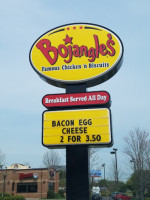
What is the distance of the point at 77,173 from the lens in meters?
9.48

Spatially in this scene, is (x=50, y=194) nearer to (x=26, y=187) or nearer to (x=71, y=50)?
(x=26, y=187)

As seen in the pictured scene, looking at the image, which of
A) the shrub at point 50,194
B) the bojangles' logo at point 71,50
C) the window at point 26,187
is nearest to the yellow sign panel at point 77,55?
the bojangles' logo at point 71,50

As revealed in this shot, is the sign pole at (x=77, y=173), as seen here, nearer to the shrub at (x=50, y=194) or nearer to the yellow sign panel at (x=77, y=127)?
the yellow sign panel at (x=77, y=127)

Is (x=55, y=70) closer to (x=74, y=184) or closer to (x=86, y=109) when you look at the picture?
(x=86, y=109)

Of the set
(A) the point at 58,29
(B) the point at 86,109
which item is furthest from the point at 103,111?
(A) the point at 58,29

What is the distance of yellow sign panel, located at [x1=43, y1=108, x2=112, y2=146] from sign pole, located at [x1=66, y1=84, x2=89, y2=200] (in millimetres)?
463

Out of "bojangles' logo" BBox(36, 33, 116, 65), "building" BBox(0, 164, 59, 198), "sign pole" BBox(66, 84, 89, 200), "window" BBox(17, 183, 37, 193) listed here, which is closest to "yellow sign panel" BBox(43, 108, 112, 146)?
"sign pole" BBox(66, 84, 89, 200)

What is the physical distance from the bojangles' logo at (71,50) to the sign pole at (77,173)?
3767mm

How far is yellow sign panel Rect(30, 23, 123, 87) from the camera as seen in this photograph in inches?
416

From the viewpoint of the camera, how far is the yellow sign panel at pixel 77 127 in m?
9.36

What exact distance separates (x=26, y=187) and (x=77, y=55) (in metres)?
38.3

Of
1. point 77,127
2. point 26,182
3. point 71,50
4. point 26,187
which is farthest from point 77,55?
point 26,187

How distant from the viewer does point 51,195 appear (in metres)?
44.3

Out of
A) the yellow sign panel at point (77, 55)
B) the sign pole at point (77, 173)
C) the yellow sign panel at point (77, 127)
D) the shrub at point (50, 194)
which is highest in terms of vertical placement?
the yellow sign panel at point (77, 55)
